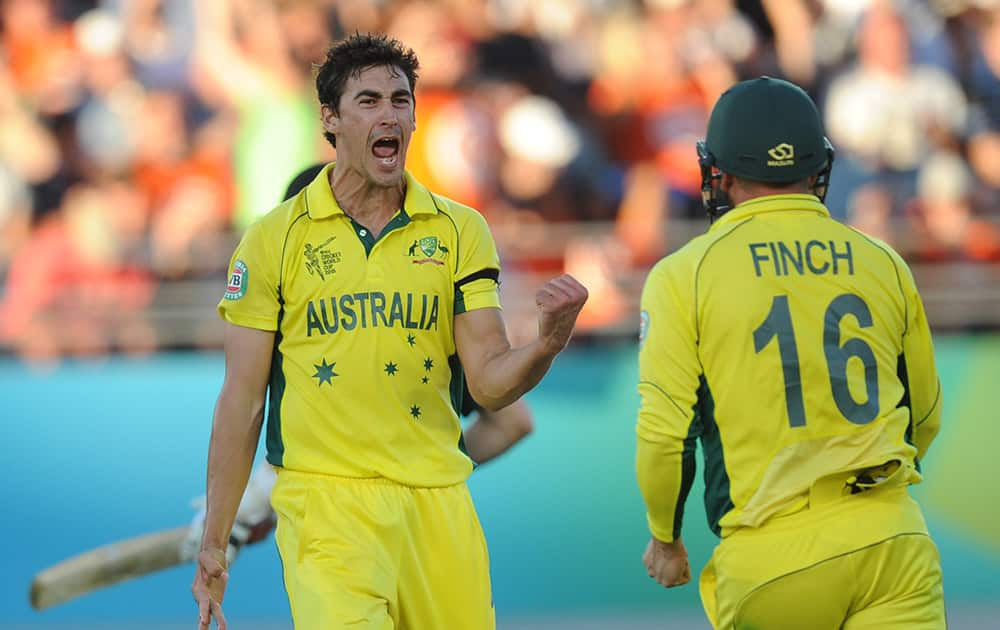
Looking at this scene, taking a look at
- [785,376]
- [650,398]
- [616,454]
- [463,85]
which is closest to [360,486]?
[650,398]

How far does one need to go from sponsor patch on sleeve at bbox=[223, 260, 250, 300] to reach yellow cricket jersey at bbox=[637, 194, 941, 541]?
114 centimetres

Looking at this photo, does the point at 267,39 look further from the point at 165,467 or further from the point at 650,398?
the point at 650,398

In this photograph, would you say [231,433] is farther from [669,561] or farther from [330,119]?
[669,561]

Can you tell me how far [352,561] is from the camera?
425cm

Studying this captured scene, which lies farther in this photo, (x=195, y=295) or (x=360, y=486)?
(x=195, y=295)

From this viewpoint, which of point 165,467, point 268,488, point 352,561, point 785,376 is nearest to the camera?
point 785,376

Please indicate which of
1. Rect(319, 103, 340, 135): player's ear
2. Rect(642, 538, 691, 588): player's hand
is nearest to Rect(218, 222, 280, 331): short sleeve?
Rect(319, 103, 340, 135): player's ear

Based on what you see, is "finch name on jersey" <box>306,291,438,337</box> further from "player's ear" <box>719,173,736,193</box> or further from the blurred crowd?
the blurred crowd

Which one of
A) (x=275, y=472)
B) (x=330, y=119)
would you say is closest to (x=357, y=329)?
(x=330, y=119)

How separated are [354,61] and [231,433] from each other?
1106mm

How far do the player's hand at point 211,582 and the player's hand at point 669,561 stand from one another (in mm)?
1166

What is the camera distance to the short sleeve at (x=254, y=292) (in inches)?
173

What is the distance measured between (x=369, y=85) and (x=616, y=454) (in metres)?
5.00

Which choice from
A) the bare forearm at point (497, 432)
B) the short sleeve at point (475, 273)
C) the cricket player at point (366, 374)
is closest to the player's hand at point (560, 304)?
the cricket player at point (366, 374)
